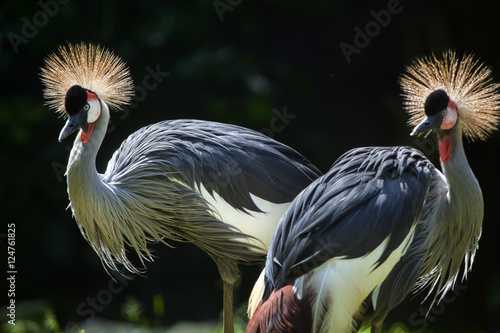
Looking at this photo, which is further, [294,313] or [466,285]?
[466,285]

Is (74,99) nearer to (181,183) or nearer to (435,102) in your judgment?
(181,183)

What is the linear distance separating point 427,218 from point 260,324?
558 millimetres

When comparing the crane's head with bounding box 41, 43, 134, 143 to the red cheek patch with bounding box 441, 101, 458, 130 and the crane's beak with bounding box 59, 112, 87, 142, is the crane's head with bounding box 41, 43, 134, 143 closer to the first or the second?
the crane's beak with bounding box 59, 112, 87, 142

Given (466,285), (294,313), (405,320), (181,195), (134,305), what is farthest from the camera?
(405,320)

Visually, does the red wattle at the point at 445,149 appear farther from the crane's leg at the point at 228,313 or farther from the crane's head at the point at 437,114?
the crane's leg at the point at 228,313

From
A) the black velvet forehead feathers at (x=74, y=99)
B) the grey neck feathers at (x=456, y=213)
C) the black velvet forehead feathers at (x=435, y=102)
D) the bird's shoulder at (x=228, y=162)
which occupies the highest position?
the black velvet forehead feathers at (x=74, y=99)

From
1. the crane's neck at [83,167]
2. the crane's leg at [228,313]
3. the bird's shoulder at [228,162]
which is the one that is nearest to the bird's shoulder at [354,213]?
the bird's shoulder at [228,162]

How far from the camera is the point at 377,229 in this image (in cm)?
154

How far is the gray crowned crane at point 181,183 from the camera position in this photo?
2061 mm

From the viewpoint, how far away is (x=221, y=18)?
11.3ft

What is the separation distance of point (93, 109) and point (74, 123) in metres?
0.10

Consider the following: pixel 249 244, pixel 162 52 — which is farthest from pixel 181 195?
pixel 162 52

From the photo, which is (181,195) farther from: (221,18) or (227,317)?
(221,18)

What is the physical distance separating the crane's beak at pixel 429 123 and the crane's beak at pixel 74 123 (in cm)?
114
